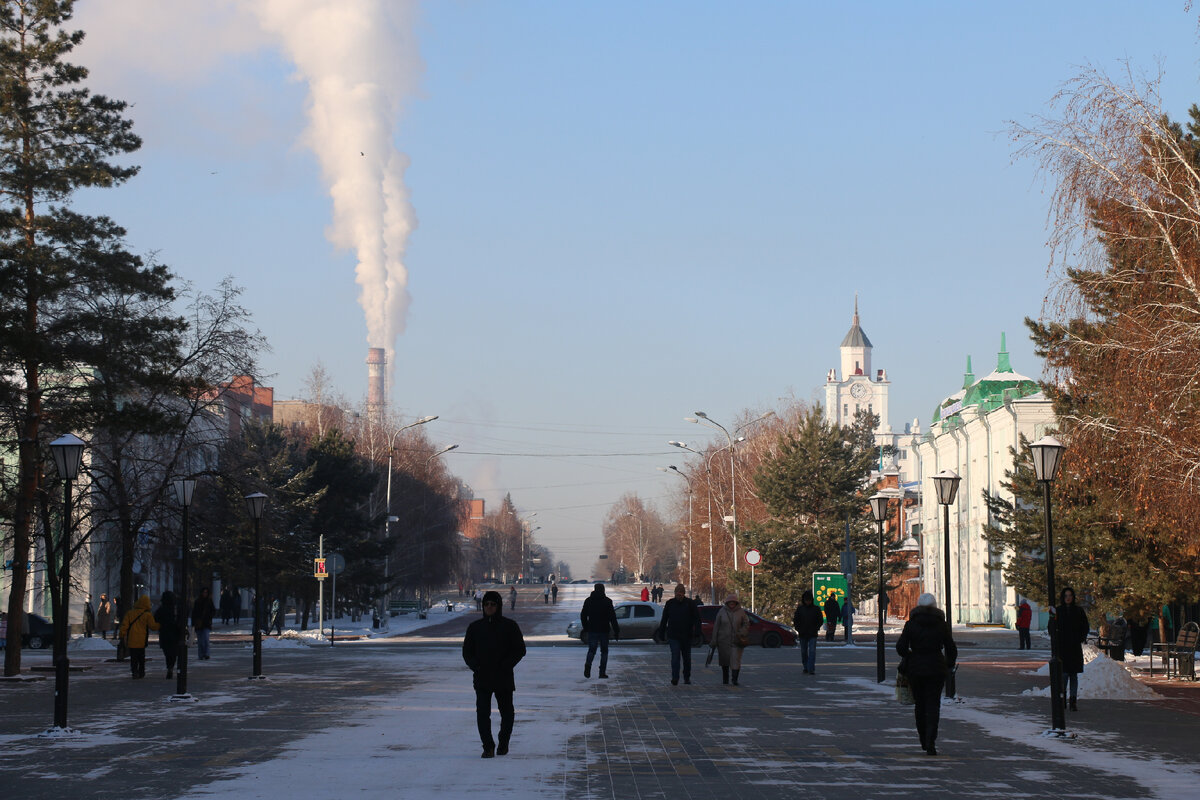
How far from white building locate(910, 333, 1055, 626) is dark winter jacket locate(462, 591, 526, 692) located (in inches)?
1629

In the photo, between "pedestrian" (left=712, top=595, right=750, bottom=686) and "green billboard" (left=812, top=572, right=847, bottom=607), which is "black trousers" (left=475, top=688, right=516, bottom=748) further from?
"green billboard" (left=812, top=572, right=847, bottom=607)

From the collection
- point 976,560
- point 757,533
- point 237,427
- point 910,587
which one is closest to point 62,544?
Answer: point 237,427

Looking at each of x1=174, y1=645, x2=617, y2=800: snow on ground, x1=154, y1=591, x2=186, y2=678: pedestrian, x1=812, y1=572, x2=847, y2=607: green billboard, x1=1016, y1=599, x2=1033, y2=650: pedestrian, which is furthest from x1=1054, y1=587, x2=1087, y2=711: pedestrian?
x1=812, y1=572, x2=847, y2=607: green billboard

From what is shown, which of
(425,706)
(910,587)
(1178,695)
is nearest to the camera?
(425,706)

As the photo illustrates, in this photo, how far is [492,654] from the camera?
13.3 meters

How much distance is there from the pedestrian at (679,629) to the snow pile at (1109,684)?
231 inches

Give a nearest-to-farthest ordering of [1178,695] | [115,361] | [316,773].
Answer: [316,773] < [1178,695] < [115,361]

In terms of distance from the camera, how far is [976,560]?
6141cm

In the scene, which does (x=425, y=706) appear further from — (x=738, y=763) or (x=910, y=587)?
(x=910, y=587)

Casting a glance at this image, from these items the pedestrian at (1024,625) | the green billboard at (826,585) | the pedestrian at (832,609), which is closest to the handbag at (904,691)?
the pedestrian at (832,609)

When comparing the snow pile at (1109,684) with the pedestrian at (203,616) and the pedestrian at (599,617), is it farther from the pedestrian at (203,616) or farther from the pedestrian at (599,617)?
the pedestrian at (203,616)

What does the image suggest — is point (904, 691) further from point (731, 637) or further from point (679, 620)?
point (679, 620)

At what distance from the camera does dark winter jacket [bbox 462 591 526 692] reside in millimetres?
13266

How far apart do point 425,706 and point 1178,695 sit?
12436 millimetres
